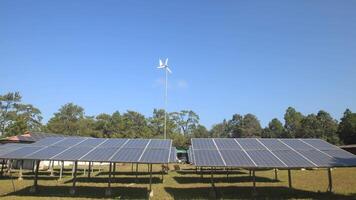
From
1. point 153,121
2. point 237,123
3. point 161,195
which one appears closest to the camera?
point 161,195

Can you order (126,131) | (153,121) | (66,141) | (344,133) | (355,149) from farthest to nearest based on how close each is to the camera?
(153,121) → (126,131) → (344,133) → (355,149) → (66,141)

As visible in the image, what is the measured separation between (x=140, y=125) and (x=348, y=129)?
60.8m

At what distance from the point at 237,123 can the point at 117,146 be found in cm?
14623

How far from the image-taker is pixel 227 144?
25.0 metres

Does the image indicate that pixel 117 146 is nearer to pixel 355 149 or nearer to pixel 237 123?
pixel 355 149

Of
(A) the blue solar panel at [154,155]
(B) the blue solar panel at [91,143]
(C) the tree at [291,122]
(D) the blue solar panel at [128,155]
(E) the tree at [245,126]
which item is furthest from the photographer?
(E) the tree at [245,126]

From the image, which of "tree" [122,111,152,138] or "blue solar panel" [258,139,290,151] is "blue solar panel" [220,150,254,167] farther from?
"tree" [122,111,152,138]

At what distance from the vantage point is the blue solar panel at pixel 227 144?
23.9 metres

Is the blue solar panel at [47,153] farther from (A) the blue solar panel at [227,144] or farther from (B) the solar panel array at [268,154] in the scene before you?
(A) the blue solar panel at [227,144]

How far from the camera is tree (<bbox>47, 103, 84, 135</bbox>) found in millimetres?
104750

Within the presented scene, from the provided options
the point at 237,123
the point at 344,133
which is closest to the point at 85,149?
the point at 344,133

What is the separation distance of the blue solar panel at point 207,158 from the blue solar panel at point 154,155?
1.88 metres

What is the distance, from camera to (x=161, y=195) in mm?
22625

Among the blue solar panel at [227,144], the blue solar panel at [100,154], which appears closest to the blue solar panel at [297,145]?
the blue solar panel at [227,144]
